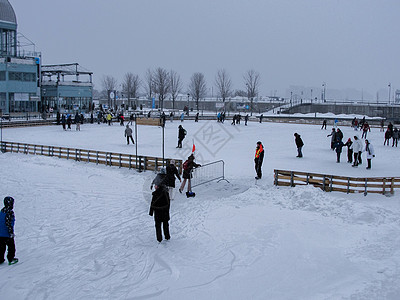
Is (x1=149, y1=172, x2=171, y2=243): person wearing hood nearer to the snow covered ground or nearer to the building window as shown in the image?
the snow covered ground

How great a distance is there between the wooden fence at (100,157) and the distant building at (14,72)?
25623mm

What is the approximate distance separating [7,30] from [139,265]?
183 feet

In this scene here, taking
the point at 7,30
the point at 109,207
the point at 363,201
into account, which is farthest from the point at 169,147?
the point at 7,30

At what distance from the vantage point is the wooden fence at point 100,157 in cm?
1941

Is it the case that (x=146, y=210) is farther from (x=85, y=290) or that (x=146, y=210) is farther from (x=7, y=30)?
(x=7, y=30)

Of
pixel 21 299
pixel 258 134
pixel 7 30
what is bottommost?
pixel 21 299

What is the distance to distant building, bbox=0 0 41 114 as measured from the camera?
5028 centimetres

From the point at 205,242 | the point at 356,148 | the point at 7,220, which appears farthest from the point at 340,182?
the point at 7,220

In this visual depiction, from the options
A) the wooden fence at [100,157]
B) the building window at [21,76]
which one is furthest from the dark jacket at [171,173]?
the building window at [21,76]

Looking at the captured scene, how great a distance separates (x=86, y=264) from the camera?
28.2 feet

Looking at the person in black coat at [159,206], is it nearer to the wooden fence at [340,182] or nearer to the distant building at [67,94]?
the wooden fence at [340,182]

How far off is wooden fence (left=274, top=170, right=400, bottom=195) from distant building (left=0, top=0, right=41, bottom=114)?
146 feet

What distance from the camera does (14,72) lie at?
5106 cm

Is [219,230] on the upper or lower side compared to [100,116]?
lower
